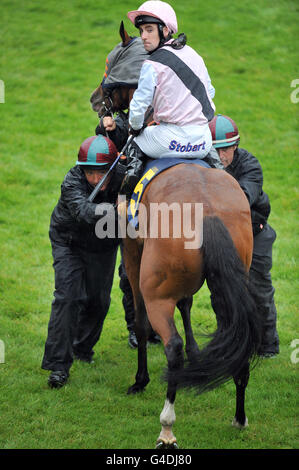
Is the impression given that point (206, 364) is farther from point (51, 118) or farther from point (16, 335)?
point (51, 118)

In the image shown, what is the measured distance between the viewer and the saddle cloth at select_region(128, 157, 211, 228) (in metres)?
Answer: 4.50

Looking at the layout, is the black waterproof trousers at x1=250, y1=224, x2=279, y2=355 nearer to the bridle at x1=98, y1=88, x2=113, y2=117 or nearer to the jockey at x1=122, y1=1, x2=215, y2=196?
the jockey at x1=122, y1=1, x2=215, y2=196

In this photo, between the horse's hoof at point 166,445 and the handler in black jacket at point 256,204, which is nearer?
the horse's hoof at point 166,445

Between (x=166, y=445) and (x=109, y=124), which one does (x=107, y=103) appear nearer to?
(x=109, y=124)

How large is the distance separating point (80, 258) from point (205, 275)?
183cm

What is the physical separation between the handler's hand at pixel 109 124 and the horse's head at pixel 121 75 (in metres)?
0.18

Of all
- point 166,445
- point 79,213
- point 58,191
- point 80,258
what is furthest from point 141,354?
point 58,191

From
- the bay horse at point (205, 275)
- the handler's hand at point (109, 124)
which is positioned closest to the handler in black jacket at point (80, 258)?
the handler's hand at point (109, 124)

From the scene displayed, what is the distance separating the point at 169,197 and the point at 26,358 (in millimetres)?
2515

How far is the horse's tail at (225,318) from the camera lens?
401cm

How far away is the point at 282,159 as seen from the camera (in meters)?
10.8

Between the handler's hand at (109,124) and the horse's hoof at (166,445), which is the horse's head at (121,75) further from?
the horse's hoof at (166,445)

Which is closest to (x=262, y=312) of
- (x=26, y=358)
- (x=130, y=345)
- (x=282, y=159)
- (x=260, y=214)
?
(x=260, y=214)
